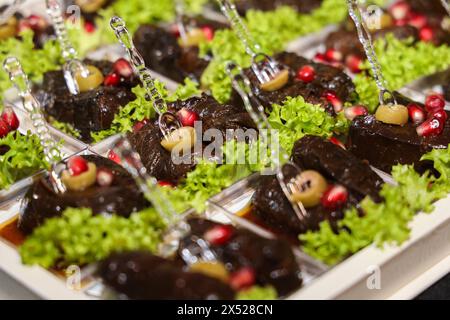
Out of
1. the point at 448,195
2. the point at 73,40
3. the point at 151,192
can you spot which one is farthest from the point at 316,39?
the point at 151,192

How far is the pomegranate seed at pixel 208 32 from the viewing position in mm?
6816

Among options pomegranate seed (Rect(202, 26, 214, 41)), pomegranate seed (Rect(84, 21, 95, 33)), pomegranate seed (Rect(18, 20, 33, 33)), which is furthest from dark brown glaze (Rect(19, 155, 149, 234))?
pomegranate seed (Rect(84, 21, 95, 33))

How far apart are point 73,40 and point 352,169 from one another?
3.43 meters

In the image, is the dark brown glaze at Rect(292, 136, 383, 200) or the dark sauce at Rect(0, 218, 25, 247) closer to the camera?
the dark brown glaze at Rect(292, 136, 383, 200)

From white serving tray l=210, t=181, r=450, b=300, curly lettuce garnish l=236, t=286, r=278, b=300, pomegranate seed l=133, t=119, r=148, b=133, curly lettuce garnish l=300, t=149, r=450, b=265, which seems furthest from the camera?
pomegranate seed l=133, t=119, r=148, b=133

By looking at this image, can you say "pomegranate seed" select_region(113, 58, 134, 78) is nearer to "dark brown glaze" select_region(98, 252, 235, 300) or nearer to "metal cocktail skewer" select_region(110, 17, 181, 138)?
"metal cocktail skewer" select_region(110, 17, 181, 138)

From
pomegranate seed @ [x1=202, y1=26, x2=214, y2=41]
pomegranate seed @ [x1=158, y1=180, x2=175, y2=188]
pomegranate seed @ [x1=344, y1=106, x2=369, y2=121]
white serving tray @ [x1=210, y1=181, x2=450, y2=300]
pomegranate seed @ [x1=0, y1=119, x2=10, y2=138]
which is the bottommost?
white serving tray @ [x1=210, y1=181, x2=450, y2=300]

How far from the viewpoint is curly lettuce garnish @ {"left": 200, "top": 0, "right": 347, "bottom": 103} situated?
19.9 ft

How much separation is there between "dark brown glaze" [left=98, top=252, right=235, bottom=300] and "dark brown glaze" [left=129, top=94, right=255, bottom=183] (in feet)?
3.79

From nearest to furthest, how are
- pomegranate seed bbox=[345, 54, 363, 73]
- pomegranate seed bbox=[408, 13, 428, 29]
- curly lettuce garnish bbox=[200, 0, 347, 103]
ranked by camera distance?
curly lettuce garnish bbox=[200, 0, 347, 103], pomegranate seed bbox=[345, 54, 363, 73], pomegranate seed bbox=[408, 13, 428, 29]

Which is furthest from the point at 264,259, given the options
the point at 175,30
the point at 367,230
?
the point at 175,30

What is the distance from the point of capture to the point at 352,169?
4.34 meters

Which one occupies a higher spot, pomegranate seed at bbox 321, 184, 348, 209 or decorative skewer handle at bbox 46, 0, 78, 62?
decorative skewer handle at bbox 46, 0, 78, 62
